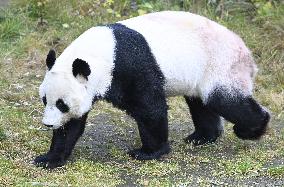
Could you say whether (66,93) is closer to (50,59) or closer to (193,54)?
(50,59)

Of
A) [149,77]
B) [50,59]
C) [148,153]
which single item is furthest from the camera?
[148,153]

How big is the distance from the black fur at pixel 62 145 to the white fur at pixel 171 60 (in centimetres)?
16

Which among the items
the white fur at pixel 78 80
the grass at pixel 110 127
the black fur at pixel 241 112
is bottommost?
the grass at pixel 110 127

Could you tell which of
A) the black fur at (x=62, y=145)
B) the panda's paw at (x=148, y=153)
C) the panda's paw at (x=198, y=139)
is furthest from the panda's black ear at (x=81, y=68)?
the panda's paw at (x=198, y=139)

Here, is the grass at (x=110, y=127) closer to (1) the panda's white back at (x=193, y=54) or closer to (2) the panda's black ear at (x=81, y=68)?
(1) the panda's white back at (x=193, y=54)

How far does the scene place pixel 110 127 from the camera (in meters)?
7.75

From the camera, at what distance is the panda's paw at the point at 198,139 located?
23.4 ft

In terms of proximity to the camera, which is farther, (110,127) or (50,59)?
(110,127)

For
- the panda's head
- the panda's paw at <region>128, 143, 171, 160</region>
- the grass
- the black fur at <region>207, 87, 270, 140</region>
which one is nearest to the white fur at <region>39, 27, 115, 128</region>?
the panda's head

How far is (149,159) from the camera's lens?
659cm

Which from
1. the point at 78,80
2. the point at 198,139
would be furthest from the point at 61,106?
the point at 198,139

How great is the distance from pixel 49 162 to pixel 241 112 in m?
1.83

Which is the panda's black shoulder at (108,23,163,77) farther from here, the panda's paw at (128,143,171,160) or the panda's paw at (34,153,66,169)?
the panda's paw at (34,153,66,169)

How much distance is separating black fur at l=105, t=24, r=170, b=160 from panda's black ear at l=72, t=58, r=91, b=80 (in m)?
0.31
